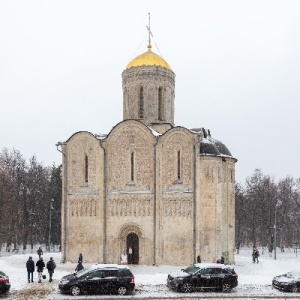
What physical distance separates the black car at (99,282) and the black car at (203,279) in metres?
Result: 1.92

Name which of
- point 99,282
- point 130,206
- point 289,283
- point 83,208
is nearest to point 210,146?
point 130,206

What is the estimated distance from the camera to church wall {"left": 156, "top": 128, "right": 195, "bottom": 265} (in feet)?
102

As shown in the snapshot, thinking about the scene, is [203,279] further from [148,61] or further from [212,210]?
[148,61]

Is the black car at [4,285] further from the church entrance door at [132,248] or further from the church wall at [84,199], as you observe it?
the church entrance door at [132,248]

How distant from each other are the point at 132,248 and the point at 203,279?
11974 mm

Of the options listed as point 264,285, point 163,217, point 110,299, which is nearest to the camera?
point 110,299

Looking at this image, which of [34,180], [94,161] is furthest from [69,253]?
[34,180]

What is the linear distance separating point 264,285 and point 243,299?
4.08 metres

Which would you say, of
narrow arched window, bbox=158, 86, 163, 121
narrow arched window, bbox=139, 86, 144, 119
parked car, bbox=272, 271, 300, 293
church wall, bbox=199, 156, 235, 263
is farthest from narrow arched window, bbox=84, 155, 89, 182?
parked car, bbox=272, 271, 300, 293

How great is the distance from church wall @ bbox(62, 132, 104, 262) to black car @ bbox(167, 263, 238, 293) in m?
12.1

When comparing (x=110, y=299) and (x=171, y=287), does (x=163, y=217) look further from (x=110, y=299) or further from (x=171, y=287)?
(x=110, y=299)

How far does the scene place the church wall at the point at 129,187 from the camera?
1255 inches

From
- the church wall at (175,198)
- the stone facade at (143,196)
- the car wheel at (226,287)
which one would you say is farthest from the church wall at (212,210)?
the car wheel at (226,287)

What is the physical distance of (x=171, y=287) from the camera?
20797 millimetres
